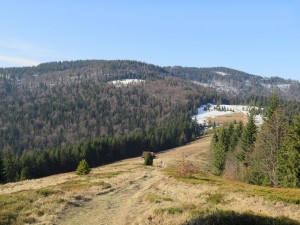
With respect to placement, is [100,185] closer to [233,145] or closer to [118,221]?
[118,221]

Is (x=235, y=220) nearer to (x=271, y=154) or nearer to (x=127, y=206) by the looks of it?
(x=127, y=206)

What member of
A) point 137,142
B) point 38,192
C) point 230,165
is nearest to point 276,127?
point 230,165

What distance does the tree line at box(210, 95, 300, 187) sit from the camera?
46406mm

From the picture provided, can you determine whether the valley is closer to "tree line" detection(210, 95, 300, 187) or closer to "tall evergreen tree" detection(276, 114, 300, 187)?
"tall evergreen tree" detection(276, 114, 300, 187)

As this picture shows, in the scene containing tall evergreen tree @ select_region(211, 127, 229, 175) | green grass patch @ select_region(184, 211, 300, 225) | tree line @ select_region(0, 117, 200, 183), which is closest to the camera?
green grass patch @ select_region(184, 211, 300, 225)

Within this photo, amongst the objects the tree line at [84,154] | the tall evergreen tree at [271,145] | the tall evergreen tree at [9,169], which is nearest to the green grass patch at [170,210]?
the tall evergreen tree at [271,145]

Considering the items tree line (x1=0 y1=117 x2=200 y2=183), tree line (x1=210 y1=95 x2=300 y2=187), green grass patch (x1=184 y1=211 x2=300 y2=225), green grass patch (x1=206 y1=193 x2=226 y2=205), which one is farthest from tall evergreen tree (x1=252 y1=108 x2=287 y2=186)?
tree line (x1=0 y1=117 x2=200 y2=183)

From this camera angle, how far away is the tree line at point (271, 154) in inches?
1827

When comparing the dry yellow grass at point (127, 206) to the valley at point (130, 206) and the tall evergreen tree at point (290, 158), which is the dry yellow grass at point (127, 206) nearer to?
the valley at point (130, 206)

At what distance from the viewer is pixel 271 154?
53.4 metres

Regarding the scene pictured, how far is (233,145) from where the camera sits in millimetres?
80188

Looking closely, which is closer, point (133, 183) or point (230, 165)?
point (133, 183)

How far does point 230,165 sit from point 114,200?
4767 cm

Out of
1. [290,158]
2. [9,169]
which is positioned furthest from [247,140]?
[9,169]
